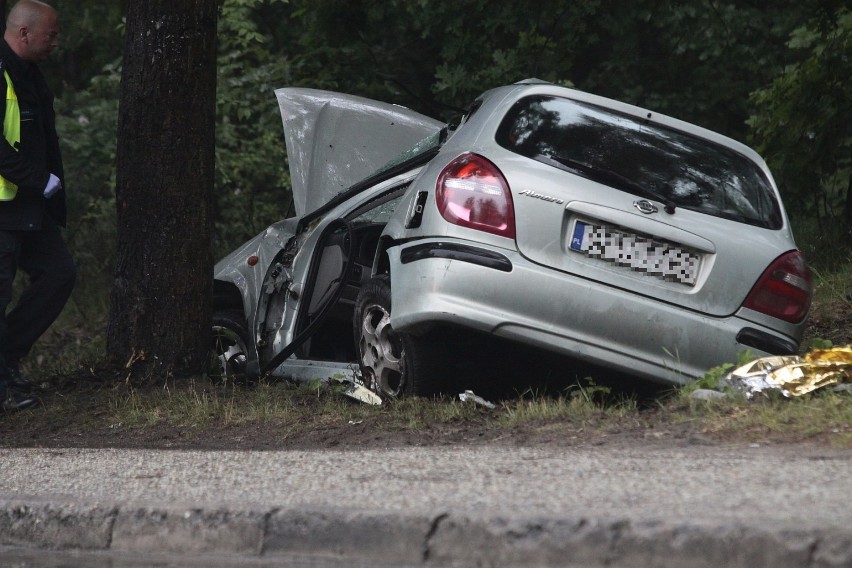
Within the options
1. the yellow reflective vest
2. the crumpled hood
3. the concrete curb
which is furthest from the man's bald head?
the concrete curb

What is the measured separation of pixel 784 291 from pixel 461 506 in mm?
2796

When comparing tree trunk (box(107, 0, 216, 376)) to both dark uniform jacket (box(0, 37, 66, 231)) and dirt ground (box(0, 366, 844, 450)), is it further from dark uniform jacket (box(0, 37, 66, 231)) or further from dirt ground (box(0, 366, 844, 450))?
dark uniform jacket (box(0, 37, 66, 231))

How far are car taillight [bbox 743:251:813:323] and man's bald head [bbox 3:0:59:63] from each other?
386cm

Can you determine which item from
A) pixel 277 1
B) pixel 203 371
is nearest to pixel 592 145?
pixel 203 371

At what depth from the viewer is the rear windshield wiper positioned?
241 inches

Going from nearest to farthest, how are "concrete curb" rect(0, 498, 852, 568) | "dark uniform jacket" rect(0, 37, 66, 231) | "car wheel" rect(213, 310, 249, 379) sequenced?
1. "concrete curb" rect(0, 498, 852, 568)
2. "dark uniform jacket" rect(0, 37, 66, 231)
3. "car wheel" rect(213, 310, 249, 379)

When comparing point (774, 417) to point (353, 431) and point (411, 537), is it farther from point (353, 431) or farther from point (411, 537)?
point (411, 537)

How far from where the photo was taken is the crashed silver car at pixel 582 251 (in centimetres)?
600

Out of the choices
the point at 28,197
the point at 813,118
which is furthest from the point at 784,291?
the point at 813,118

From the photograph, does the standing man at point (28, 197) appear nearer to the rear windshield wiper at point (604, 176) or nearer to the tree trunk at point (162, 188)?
the tree trunk at point (162, 188)

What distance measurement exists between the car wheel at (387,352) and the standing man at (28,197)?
1.75 m

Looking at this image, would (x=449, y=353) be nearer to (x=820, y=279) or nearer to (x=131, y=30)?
(x=131, y=30)

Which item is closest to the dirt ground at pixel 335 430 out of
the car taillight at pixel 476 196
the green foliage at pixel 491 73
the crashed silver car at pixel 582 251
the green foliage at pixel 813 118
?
the crashed silver car at pixel 582 251

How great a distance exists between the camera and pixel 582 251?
6.03 metres
